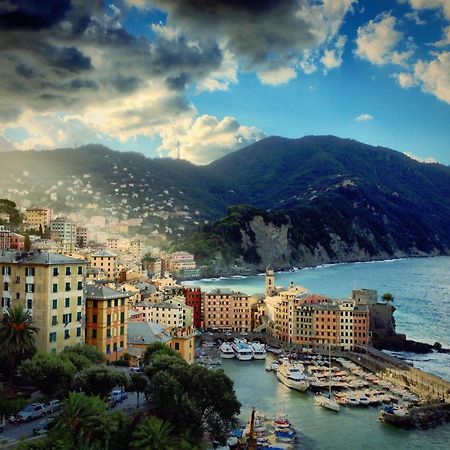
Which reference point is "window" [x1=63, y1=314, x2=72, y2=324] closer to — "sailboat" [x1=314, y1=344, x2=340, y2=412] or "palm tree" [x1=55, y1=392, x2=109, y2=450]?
"palm tree" [x1=55, y1=392, x2=109, y2=450]

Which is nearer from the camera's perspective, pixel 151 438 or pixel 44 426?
pixel 151 438

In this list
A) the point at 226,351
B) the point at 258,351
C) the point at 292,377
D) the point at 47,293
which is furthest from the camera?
the point at 258,351

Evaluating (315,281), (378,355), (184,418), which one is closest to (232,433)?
(184,418)

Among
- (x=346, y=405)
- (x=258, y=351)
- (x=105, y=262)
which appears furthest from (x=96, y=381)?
(x=105, y=262)

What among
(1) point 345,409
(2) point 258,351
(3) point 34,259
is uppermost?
(3) point 34,259

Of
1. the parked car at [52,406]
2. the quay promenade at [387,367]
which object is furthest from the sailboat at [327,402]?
the parked car at [52,406]

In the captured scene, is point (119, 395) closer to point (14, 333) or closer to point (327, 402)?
point (14, 333)

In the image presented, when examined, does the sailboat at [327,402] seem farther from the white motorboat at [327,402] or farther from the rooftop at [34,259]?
the rooftop at [34,259]
